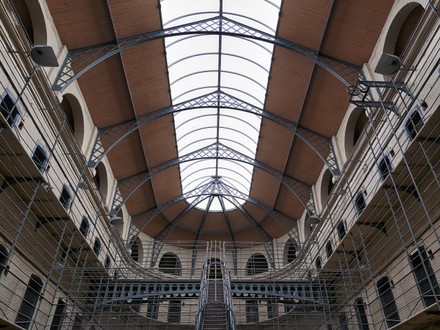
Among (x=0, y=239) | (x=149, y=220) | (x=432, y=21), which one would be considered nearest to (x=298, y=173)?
(x=149, y=220)

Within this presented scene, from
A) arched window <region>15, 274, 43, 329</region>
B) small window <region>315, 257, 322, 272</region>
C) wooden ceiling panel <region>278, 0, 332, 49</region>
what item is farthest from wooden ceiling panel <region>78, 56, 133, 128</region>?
small window <region>315, 257, 322, 272</region>

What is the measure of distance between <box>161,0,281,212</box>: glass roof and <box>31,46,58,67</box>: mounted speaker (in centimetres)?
598

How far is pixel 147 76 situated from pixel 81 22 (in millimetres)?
3294

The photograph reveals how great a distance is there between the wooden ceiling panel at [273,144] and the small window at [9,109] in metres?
10.4

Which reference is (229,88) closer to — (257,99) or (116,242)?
(257,99)

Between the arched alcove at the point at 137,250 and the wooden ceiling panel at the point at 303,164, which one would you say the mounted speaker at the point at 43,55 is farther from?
the arched alcove at the point at 137,250

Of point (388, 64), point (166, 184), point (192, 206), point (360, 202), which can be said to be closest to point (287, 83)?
point (360, 202)

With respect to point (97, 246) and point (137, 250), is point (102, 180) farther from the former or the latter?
point (137, 250)

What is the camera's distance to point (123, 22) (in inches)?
464

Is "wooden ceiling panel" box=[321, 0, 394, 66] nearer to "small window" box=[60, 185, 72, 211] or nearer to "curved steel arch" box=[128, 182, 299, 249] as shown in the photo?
"small window" box=[60, 185, 72, 211]

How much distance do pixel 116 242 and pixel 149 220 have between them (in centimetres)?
329

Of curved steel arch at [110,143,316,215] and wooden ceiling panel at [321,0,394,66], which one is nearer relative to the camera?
wooden ceiling panel at [321,0,394,66]

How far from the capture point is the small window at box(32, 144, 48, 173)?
32.4 ft

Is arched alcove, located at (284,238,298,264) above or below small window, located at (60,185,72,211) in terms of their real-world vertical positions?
above
